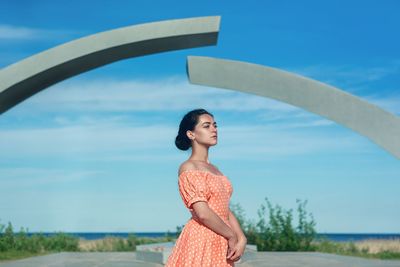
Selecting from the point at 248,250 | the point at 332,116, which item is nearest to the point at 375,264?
the point at 248,250

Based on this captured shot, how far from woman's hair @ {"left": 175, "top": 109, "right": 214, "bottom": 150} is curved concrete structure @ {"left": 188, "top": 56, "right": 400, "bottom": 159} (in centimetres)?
272

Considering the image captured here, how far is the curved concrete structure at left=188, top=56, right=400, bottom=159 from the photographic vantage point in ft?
21.2

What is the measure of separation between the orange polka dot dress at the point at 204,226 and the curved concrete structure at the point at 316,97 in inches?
115

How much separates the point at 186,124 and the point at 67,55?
11.8 ft

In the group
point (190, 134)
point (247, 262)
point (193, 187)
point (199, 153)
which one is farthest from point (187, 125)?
point (247, 262)

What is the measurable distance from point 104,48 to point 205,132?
11.5 feet

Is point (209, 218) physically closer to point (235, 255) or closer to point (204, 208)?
point (204, 208)

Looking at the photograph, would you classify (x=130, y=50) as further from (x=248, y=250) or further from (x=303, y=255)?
(x=303, y=255)

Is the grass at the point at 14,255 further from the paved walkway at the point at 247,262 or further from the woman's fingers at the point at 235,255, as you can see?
the woman's fingers at the point at 235,255

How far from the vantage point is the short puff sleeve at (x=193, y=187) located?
345 centimetres

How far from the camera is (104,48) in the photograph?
22.5ft

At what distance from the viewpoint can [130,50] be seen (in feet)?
23.1

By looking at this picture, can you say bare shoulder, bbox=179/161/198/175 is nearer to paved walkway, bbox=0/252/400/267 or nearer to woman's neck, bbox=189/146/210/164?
woman's neck, bbox=189/146/210/164

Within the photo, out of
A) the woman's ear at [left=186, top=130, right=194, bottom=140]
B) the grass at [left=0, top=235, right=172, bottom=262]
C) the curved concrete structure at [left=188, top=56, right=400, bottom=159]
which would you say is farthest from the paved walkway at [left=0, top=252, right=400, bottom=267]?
the woman's ear at [left=186, top=130, right=194, bottom=140]
